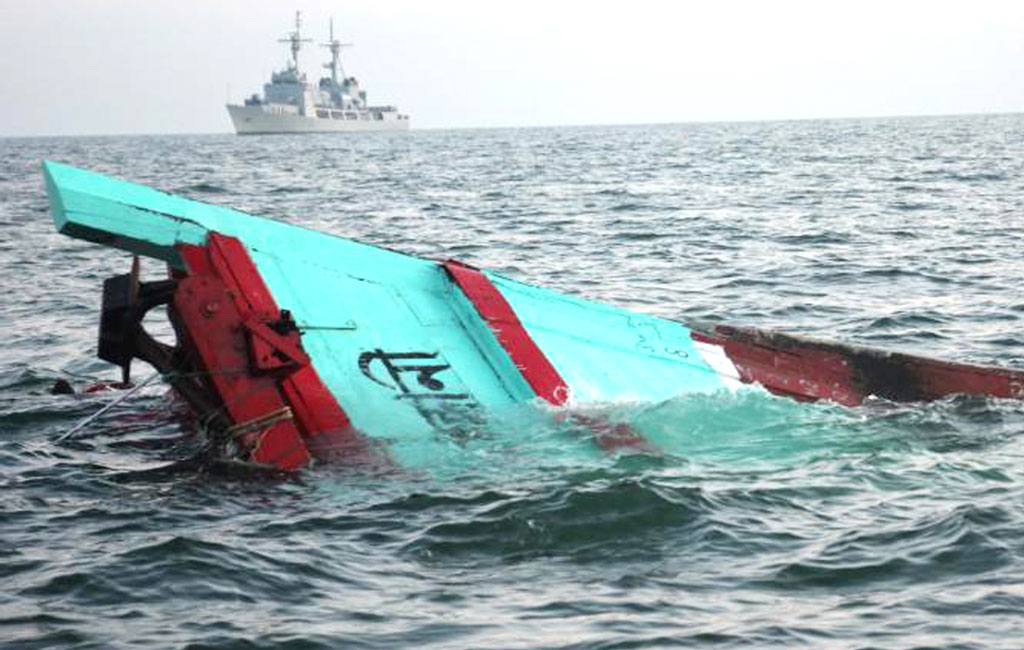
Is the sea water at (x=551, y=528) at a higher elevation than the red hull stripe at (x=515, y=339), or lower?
lower

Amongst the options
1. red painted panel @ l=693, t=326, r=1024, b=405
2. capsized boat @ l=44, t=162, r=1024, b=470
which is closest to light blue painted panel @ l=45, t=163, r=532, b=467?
capsized boat @ l=44, t=162, r=1024, b=470

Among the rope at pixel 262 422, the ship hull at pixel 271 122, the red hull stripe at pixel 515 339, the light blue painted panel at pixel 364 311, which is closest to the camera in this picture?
the rope at pixel 262 422

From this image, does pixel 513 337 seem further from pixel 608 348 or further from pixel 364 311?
pixel 364 311

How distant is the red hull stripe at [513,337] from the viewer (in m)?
8.38

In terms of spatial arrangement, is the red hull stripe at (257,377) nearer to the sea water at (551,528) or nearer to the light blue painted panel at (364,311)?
the light blue painted panel at (364,311)

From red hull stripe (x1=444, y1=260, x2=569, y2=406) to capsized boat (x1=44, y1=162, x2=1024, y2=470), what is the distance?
1 centimetres

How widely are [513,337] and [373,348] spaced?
89 cm

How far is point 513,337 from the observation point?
8438 millimetres

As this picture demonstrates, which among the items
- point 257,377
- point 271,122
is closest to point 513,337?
point 257,377

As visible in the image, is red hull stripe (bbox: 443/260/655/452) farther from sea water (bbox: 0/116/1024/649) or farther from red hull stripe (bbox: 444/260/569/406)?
sea water (bbox: 0/116/1024/649)

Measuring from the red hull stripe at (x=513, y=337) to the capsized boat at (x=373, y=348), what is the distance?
11mm

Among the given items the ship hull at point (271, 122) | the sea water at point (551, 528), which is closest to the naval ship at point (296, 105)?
the ship hull at point (271, 122)

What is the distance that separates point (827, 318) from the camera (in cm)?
1358

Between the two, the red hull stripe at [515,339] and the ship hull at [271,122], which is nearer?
the red hull stripe at [515,339]
